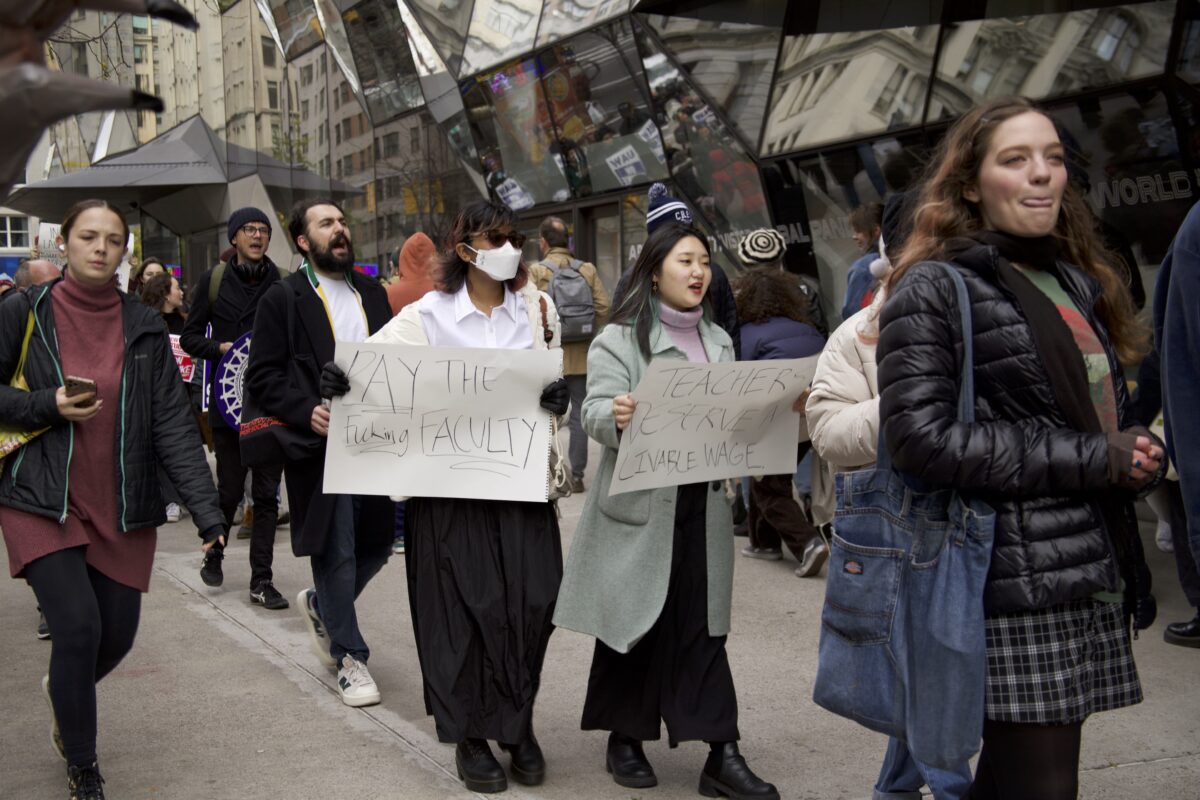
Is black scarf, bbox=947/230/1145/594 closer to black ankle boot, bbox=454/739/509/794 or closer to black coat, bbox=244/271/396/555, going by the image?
black ankle boot, bbox=454/739/509/794

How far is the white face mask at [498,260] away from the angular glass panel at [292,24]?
63.4ft

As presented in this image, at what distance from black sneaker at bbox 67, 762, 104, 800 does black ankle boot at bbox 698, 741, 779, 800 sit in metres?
1.85

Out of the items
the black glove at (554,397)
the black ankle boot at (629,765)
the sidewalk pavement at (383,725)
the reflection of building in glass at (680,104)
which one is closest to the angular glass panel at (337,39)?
the reflection of building in glass at (680,104)

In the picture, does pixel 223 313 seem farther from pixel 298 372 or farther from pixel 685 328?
pixel 685 328

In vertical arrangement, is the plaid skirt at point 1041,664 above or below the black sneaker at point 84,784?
above

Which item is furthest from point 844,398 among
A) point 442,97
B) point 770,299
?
point 442,97

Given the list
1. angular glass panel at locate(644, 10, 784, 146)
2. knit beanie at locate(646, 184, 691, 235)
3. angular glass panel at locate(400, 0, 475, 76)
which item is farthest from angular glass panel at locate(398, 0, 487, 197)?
knit beanie at locate(646, 184, 691, 235)

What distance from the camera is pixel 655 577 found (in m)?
4.11

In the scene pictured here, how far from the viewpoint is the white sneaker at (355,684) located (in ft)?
17.1

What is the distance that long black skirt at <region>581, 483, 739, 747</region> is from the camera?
13.6 ft

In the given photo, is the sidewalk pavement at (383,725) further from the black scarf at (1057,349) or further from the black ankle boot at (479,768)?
the black scarf at (1057,349)

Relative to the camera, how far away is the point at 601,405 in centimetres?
413

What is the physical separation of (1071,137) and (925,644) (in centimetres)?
697

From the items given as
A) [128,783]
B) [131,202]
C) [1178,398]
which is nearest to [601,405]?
[1178,398]
